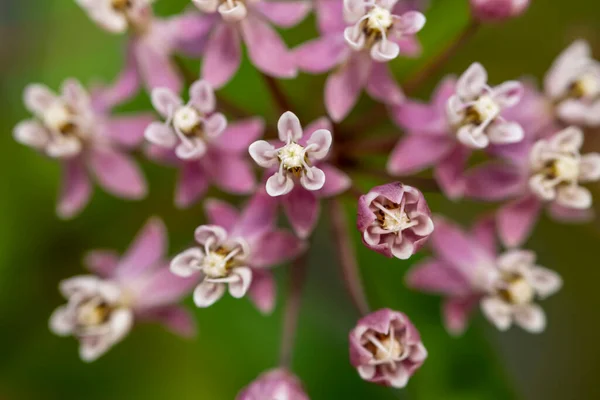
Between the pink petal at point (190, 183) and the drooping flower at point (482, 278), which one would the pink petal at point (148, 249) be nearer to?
the pink petal at point (190, 183)

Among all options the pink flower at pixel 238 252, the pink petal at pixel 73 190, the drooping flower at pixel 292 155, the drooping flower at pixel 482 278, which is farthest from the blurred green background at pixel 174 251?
the drooping flower at pixel 292 155

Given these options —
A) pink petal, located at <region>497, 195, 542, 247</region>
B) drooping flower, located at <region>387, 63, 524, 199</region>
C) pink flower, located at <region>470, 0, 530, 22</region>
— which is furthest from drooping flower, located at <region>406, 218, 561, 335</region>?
pink flower, located at <region>470, 0, 530, 22</region>

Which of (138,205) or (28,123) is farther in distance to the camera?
(138,205)

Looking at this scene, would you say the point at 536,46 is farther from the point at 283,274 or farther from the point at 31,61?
the point at 31,61

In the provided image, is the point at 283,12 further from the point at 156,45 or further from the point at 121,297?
the point at 121,297

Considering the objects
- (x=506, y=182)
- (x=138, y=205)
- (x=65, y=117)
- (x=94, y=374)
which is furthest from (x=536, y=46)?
(x=94, y=374)

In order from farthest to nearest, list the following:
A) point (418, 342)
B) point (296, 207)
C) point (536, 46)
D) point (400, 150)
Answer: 1. point (536, 46)
2. point (400, 150)
3. point (296, 207)
4. point (418, 342)

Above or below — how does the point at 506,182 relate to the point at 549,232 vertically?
below
